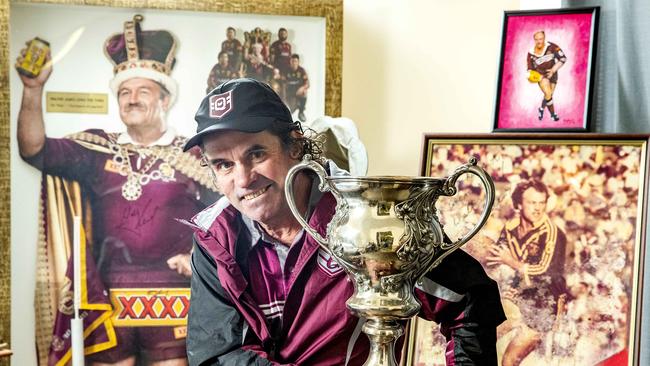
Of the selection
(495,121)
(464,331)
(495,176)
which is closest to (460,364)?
(464,331)

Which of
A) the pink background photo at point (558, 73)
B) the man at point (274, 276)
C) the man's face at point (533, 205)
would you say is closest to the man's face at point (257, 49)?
the man at point (274, 276)

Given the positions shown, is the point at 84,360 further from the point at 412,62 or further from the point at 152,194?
the point at 412,62

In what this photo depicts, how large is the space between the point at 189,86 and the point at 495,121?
62 cm

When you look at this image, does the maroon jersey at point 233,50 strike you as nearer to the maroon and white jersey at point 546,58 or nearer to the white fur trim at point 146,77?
the white fur trim at point 146,77

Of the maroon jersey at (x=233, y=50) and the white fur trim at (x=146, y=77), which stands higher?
the maroon jersey at (x=233, y=50)

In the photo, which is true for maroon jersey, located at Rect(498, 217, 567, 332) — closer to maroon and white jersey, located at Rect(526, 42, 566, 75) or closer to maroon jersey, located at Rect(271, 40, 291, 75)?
maroon and white jersey, located at Rect(526, 42, 566, 75)

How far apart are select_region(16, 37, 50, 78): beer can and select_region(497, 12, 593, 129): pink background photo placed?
3.01 ft

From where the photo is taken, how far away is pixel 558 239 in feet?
5.06

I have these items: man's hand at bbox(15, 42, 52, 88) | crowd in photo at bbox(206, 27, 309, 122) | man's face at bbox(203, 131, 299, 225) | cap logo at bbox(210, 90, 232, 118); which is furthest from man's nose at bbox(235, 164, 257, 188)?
man's hand at bbox(15, 42, 52, 88)

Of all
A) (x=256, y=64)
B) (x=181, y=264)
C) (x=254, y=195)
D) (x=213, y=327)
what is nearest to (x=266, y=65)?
(x=256, y=64)

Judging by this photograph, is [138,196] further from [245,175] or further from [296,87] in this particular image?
[296,87]

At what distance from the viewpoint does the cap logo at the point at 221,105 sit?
1.45 meters

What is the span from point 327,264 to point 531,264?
1.36ft

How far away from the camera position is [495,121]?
1618 millimetres
